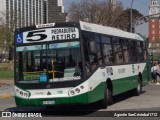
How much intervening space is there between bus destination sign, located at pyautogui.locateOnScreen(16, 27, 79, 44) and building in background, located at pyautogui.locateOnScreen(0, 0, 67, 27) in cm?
4855

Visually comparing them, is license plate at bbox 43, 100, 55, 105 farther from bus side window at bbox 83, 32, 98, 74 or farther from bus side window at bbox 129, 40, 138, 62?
bus side window at bbox 129, 40, 138, 62

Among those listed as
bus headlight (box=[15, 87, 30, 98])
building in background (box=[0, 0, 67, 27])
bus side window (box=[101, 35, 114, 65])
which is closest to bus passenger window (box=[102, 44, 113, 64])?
bus side window (box=[101, 35, 114, 65])

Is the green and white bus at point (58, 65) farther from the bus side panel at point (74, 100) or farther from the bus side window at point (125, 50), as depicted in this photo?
the bus side window at point (125, 50)

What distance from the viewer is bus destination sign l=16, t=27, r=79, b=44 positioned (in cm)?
1425

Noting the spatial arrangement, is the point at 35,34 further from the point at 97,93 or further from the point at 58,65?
the point at 97,93

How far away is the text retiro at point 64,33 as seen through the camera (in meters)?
14.2

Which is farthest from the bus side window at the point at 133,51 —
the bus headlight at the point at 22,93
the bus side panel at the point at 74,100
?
the bus headlight at the point at 22,93

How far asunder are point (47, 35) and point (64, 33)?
21.8 inches

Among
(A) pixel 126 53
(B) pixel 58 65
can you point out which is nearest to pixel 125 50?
(A) pixel 126 53

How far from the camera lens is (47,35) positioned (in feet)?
47.4

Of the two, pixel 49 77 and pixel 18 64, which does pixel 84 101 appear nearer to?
pixel 49 77

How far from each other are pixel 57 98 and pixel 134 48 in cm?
788

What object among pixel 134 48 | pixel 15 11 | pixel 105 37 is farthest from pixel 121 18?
pixel 105 37

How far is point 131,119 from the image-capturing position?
1262cm
